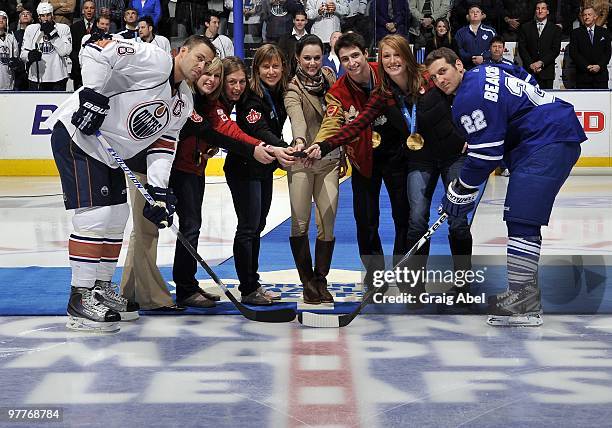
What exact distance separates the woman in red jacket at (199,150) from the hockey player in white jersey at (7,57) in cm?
774

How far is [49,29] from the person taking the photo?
38.9ft

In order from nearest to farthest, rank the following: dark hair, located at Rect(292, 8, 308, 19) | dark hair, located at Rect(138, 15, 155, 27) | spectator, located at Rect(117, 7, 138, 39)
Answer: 1. dark hair, located at Rect(292, 8, 308, 19)
2. dark hair, located at Rect(138, 15, 155, 27)
3. spectator, located at Rect(117, 7, 138, 39)

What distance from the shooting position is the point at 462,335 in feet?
13.8

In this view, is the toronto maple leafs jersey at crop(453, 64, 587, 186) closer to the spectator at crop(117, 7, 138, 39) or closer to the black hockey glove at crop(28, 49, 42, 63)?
the spectator at crop(117, 7, 138, 39)

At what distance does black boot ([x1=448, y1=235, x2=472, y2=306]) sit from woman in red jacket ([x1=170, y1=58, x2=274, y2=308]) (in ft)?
3.05

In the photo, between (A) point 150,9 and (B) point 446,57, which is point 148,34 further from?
(B) point 446,57

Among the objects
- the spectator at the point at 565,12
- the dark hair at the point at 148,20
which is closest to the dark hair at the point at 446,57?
the dark hair at the point at 148,20

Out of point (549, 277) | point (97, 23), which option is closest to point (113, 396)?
point (549, 277)

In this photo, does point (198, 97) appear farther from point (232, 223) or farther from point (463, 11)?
point (463, 11)

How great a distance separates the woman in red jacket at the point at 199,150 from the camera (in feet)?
15.4

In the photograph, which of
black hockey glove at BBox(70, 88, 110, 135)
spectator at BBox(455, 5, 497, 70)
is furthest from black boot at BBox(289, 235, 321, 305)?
spectator at BBox(455, 5, 497, 70)

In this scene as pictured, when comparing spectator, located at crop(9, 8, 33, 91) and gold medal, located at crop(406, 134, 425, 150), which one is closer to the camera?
gold medal, located at crop(406, 134, 425, 150)

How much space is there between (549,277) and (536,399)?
83.3 inches

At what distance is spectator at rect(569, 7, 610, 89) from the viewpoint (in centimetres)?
1183
